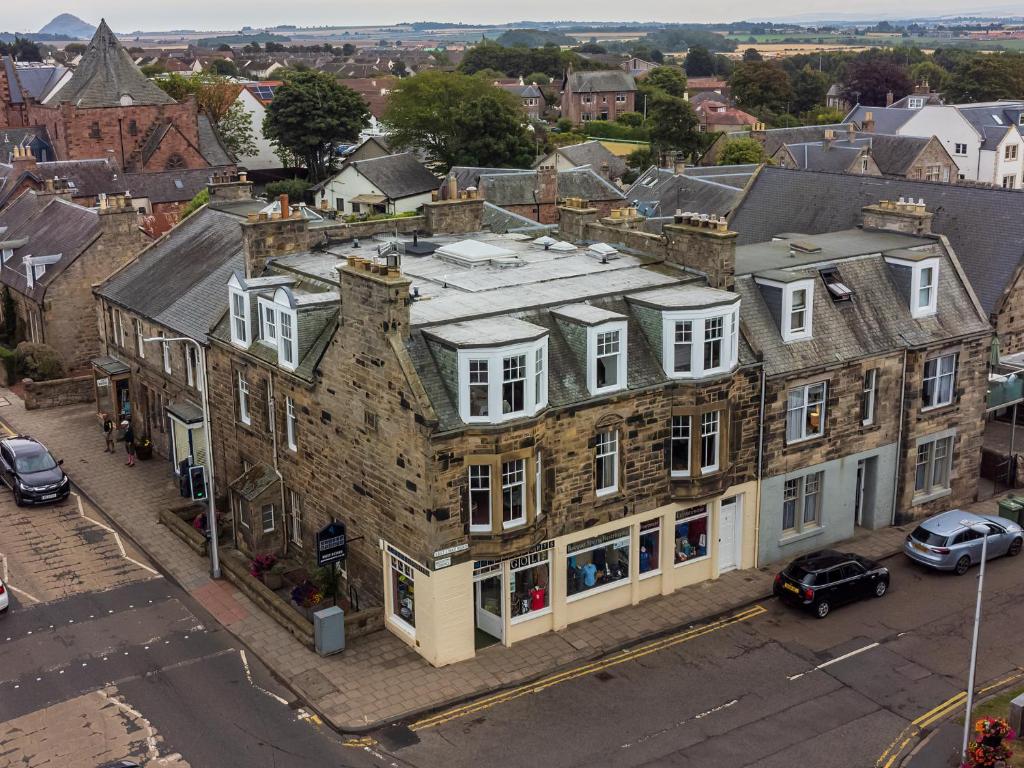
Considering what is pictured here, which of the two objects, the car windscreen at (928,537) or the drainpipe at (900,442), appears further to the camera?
the drainpipe at (900,442)

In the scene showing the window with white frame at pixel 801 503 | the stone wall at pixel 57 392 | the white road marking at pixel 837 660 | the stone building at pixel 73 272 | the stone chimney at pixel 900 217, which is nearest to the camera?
the white road marking at pixel 837 660

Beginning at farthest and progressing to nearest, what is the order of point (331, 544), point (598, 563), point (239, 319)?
point (239, 319) < point (598, 563) < point (331, 544)

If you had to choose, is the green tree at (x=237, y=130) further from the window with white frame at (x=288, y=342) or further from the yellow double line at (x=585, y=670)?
the yellow double line at (x=585, y=670)

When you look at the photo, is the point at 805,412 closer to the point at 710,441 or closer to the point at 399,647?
the point at 710,441

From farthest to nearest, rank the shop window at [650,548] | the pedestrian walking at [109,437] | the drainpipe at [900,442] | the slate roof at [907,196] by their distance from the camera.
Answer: the pedestrian walking at [109,437] < the slate roof at [907,196] < the drainpipe at [900,442] < the shop window at [650,548]

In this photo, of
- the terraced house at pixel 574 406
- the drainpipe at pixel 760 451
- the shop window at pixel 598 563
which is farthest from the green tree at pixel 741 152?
the shop window at pixel 598 563

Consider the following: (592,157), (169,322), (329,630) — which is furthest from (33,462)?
(592,157)
